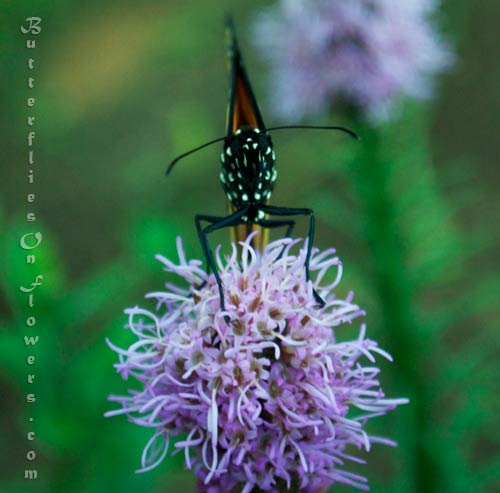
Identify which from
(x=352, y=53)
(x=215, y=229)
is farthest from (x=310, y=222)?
(x=352, y=53)

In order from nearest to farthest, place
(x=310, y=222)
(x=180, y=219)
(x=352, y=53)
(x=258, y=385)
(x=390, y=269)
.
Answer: (x=258, y=385)
(x=310, y=222)
(x=390, y=269)
(x=352, y=53)
(x=180, y=219)

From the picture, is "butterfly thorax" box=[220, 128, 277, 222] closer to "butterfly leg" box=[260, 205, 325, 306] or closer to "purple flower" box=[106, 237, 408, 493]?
"butterfly leg" box=[260, 205, 325, 306]

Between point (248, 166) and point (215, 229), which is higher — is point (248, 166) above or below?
above

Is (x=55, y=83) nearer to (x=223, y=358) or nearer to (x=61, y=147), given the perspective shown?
(x=61, y=147)

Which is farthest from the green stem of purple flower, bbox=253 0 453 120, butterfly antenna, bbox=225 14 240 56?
butterfly antenna, bbox=225 14 240 56

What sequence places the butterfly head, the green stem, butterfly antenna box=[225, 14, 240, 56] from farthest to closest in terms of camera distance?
the green stem < butterfly antenna box=[225, 14, 240, 56] < the butterfly head

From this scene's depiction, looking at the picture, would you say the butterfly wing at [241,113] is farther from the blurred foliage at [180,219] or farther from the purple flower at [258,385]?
the blurred foliage at [180,219]

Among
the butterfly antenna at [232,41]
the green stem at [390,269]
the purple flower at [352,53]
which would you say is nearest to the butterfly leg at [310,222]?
the butterfly antenna at [232,41]

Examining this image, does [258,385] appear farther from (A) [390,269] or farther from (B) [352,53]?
(B) [352,53]
